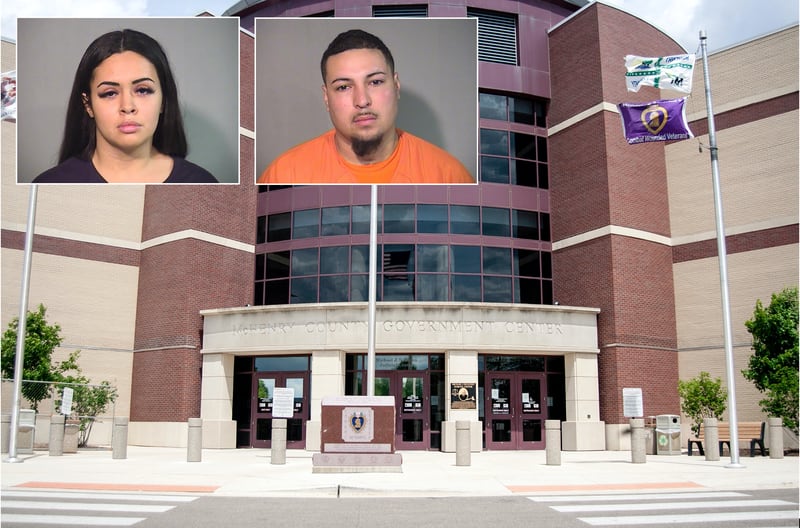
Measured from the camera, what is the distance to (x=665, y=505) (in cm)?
1269

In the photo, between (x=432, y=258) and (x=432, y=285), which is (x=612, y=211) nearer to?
(x=432, y=258)

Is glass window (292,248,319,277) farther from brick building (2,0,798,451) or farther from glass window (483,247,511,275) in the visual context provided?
glass window (483,247,511,275)

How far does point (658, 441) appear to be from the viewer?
25.0m

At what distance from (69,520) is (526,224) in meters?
25.5

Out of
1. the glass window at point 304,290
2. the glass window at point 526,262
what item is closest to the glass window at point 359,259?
the glass window at point 304,290

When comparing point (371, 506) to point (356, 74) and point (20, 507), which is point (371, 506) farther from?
point (356, 74)

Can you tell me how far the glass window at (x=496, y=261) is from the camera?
3216 centimetres

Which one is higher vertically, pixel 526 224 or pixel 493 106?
pixel 493 106

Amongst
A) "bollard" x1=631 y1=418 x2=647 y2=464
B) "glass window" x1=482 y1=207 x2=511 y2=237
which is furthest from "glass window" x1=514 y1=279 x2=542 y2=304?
"bollard" x1=631 y1=418 x2=647 y2=464

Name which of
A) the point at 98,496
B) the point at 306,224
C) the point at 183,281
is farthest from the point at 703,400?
the point at 98,496

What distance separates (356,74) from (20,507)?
1465 centimetres

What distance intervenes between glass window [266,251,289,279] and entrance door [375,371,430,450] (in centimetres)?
678

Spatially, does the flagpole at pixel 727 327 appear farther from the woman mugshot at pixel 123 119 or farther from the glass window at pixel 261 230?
the glass window at pixel 261 230

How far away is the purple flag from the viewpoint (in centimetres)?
2100
